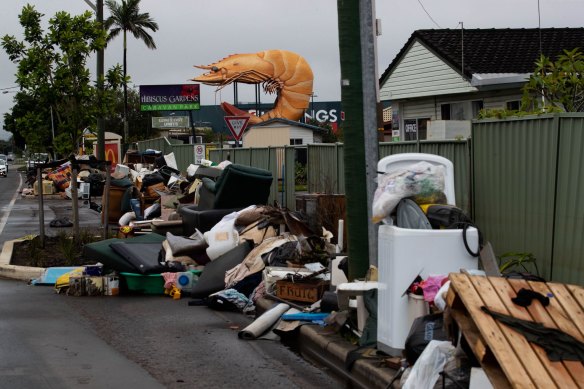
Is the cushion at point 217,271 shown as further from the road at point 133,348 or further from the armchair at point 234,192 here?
the armchair at point 234,192

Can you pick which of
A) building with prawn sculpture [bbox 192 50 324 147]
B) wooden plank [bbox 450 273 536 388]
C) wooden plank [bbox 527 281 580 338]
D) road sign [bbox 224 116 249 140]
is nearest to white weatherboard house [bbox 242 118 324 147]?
building with prawn sculpture [bbox 192 50 324 147]

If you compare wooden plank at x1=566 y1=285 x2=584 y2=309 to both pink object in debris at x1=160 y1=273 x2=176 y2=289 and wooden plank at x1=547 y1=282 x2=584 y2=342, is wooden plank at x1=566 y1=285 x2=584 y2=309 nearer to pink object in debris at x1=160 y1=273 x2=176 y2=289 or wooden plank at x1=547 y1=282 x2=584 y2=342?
wooden plank at x1=547 y1=282 x2=584 y2=342

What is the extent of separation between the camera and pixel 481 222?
1070 cm

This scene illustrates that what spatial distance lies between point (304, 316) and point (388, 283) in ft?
8.01

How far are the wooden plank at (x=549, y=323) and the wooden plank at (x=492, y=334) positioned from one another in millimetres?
225

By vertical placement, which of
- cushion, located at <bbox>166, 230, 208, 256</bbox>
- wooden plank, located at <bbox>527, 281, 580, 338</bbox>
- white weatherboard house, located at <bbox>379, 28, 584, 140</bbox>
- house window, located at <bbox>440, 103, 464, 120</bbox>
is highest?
white weatherboard house, located at <bbox>379, 28, 584, 140</bbox>

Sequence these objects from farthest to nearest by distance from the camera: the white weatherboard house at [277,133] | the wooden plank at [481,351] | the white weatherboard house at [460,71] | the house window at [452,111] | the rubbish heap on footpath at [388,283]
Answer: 1. the white weatherboard house at [277,133]
2. the house window at [452,111]
3. the white weatherboard house at [460,71]
4. the rubbish heap on footpath at [388,283]
5. the wooden plank at [481,351]

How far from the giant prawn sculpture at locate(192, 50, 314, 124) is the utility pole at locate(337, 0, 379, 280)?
36283mm

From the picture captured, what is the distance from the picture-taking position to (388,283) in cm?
755

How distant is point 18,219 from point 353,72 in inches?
794

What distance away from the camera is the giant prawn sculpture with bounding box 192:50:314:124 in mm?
46688

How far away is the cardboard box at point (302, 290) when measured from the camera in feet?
34.2

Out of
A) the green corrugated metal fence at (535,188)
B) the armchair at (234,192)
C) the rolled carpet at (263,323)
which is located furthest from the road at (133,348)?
the armchair at (234,192)

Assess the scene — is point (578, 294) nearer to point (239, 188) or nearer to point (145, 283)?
point (145, 283)
